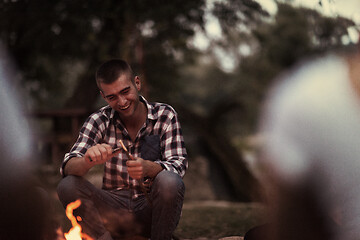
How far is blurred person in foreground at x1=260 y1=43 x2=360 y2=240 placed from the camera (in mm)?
1970

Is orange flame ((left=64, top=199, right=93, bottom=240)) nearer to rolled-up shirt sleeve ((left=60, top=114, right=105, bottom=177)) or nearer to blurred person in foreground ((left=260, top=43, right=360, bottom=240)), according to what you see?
rolled-up shirt sleeve ((left=60, top=114, right=105, bottom=177))

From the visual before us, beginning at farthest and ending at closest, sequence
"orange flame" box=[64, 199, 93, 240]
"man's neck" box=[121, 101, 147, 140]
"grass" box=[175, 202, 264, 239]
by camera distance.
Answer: "grass" box=[175, 202, 264, 239] < "man's neck" box=[121, 101, 147, 140] < "orange flame" box=[64, 199, 93, 240]

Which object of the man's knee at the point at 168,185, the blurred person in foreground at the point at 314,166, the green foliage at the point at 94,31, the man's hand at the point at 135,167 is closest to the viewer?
the blurred person in foreground at the point at 314,166

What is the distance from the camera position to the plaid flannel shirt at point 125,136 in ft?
10.2

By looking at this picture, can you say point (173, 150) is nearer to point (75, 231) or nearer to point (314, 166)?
point (75, 231)

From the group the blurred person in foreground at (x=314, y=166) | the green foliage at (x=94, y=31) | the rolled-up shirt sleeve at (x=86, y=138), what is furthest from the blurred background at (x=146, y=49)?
the rolled-up shirt sleeve at (x=86, y=138)

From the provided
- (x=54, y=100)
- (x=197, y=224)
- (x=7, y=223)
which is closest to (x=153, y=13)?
(x=197, y=224)

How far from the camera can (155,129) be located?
3.19 meters

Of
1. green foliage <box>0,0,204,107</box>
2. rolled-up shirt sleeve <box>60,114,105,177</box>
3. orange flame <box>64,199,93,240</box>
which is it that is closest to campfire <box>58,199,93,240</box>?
orange flame <box>64,199,93,240</box>

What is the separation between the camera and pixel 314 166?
2.00 meters

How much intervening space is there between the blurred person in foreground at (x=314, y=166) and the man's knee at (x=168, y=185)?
2.17 feet

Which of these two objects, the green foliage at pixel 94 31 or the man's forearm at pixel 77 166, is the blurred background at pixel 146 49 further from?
the man's forearm at pixel 77 166

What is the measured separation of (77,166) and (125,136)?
1.77 ft

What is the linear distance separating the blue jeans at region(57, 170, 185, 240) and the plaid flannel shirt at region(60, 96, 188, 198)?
0.38 feet
